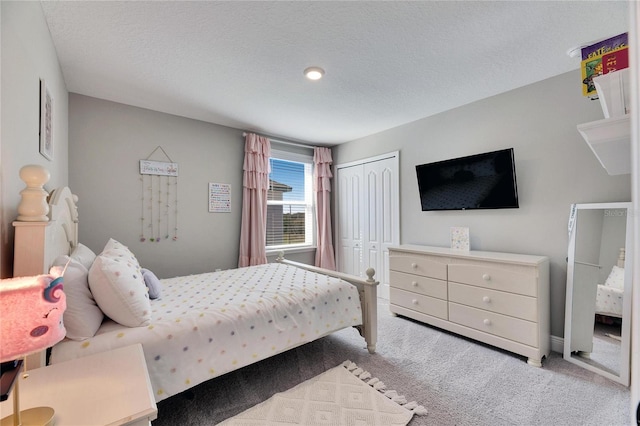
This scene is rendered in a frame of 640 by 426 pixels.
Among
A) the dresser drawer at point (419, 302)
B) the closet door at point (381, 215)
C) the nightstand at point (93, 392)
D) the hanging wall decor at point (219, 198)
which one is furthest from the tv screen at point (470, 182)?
the nightstand at point (93, 392)

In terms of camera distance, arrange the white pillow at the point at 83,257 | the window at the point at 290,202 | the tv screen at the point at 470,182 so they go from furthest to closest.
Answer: the window at the point at 290,202 → the tv screen at the point at 470,182 → the white pillow at the point at 83,257

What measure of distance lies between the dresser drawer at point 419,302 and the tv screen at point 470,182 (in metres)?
1.05

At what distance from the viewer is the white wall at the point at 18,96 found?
1111mm

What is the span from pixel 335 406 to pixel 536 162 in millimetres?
2708

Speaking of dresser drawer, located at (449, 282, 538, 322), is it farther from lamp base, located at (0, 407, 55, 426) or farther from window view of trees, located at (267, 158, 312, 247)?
lamp base, located at (0, 407, 55, 426)

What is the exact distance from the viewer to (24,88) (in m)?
1.32

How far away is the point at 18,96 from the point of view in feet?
4.08

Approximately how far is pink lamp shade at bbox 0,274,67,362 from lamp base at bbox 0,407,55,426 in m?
0.23

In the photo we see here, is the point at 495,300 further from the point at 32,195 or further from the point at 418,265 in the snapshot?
the point at 32,195

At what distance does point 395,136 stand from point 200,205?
2.74m

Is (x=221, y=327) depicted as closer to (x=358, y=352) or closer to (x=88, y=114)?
(x=358, y=352)

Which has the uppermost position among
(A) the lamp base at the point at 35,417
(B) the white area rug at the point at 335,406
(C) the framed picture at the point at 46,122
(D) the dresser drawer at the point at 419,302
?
(C) the framed picture at the point at 46,122

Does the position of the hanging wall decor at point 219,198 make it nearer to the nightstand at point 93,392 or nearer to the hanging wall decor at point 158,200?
the hanging wall decor at point 158,200

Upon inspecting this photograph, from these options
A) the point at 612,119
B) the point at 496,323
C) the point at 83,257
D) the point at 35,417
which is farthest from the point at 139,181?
the point at 496,323
